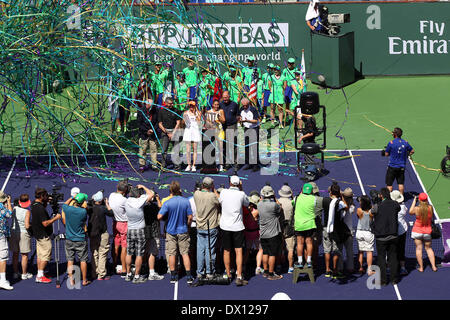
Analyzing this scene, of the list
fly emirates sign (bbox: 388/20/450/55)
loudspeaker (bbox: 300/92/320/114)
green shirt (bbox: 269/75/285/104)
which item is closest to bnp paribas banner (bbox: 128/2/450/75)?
fly emirates sign (bbox: 388/20/450/55)

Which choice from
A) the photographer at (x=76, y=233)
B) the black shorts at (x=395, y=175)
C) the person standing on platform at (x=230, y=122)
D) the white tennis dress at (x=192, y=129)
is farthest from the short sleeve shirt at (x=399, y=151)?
the photographer at (x=76, y=233)

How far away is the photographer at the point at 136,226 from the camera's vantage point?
13.8 m

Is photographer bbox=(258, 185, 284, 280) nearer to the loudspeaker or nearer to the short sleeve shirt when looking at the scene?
the short sleeve shirt

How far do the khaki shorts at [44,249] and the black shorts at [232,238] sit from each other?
293 centimetres

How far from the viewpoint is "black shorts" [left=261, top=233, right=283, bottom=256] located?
1389 cm

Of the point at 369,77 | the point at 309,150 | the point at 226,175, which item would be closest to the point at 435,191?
the point at 309,150

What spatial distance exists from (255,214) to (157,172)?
6040 mm

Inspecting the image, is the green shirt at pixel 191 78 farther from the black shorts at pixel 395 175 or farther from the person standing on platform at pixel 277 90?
the black shorts at pixel 395 175

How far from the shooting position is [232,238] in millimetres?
13977

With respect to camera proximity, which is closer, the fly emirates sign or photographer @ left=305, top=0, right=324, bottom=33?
photographer @ left=305, top=0, right=324, bottom=33

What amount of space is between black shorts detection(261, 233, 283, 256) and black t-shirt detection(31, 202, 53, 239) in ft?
A: 11.9

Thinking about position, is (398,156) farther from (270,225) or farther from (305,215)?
(270,225)

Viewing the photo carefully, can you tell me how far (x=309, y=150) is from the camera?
19.0 m

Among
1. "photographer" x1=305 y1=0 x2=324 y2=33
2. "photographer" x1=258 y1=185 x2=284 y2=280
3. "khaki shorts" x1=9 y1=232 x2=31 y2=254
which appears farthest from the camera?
"photographer" x1=305 y1=0 x2=324 y2=33
